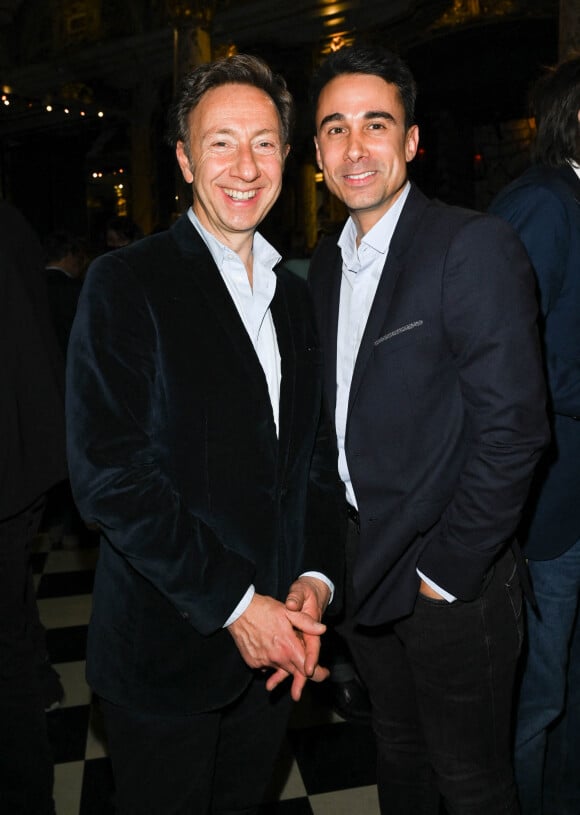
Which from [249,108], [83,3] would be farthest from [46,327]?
[83,3]

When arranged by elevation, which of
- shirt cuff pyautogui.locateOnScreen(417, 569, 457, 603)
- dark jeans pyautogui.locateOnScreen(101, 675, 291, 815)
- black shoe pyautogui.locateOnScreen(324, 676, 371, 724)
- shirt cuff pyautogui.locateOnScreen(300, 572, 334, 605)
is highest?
shirt cuff pyautogui.locateOnScreen(300, 572, 334, 605)

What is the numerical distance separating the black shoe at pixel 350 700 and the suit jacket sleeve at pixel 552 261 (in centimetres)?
142

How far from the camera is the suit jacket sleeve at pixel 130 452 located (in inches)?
48.4

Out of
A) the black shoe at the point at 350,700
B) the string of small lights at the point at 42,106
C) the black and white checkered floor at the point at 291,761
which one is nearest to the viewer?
the black and white checkered floor at the point at 291,761

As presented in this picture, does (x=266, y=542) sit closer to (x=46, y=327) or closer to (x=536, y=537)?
(x=536, y=537)

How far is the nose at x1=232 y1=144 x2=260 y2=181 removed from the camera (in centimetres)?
141

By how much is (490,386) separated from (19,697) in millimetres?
1249

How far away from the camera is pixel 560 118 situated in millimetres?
1842

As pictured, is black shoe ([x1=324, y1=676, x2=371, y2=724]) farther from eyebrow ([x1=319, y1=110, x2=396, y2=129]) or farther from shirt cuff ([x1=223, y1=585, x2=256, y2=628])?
eyebrow ([x1=319, y1=110, x2=396, y2=129])

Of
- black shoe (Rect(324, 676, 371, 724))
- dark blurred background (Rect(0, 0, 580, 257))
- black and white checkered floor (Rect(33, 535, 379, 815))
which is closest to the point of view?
black and white checkered floor (Rect(33, 535, 379, 815))

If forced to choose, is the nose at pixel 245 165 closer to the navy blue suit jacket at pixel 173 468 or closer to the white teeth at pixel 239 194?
the white teeth at pixel 239 194

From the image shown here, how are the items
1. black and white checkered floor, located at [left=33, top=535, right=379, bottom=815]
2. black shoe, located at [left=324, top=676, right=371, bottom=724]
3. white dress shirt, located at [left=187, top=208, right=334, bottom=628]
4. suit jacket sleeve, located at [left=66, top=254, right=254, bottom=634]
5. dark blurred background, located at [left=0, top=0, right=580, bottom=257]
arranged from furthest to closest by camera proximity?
dark blurred background, located at [left=0, top=0, right=580, bottom=257], black shoe, located at [left=324, top=676, right=371, bottom=724], black and white checkered floor, located at [left=33, top=535, right=379, bottom=815], white dress shirt, located at [left=187, top=208, right=334, bottom=628], suit jacket sleeve, located at [left=66, top=254, right=254, bottom=634]

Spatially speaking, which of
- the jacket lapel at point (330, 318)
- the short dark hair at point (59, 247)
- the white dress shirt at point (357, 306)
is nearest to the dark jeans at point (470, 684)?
the white dress shirt at point (357, 306)

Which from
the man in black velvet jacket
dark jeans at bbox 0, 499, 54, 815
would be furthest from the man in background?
the man in black velvet jacket
